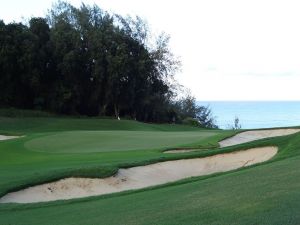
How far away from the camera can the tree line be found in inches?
1836

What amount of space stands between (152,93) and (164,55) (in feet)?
16.7

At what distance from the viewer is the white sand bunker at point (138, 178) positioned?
11805mm

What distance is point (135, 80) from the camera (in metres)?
50.9

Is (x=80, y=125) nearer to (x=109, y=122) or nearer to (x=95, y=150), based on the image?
(x=109, y=122)

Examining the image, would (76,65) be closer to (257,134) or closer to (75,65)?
(75,65)

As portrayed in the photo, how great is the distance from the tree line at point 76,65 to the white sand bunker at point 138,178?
33.1 meters

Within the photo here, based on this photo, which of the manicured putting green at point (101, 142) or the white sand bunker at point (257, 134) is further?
the white sand bunker at point (257, 134)

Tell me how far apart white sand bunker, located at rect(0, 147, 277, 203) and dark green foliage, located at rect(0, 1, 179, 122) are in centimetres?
3318

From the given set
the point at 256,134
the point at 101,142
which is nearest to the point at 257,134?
the point at 256,134

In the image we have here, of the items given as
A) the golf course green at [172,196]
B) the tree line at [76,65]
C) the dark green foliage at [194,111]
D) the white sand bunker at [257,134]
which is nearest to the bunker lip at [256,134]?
the white sand bunker at [257,134]

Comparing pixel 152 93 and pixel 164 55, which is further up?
pixel 164 55

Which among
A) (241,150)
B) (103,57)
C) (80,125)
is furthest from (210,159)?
(103,57)

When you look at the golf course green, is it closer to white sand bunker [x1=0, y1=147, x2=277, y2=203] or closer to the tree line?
white sand bunker [x1=0, y1=147, x2=277, y2=203]

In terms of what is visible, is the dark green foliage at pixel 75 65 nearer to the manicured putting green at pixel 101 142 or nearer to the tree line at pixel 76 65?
the tree line at pixel 76 65
